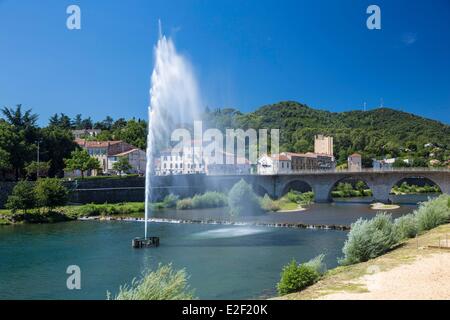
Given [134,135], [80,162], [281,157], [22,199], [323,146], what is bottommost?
[22,199]

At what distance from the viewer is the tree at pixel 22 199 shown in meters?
49.1

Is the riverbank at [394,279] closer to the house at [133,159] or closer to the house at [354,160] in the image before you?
the house at [133,159]

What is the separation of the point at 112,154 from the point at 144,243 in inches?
2527

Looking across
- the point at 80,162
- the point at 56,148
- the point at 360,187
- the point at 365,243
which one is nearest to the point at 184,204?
the point at 80,162

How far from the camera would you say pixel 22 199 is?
4947cm

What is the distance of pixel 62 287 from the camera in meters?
22.9

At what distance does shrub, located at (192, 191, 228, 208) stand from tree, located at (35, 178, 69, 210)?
20.6 m

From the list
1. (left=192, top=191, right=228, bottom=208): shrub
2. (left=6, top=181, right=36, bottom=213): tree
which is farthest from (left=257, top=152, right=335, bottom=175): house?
(left=6, top=181, right=36, bottom=213): tree

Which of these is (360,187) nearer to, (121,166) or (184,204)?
(184,204)

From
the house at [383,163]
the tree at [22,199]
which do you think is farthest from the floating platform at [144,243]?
the house at [383,163]

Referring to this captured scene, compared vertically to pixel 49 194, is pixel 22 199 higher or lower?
lower

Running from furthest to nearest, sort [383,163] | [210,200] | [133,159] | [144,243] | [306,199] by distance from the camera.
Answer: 1. [383,163]
2. [133,159]
3. [306,199]
4. [210,200]
5. [144,243]

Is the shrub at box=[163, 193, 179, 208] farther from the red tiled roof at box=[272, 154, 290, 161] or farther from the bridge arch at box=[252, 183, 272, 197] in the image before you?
the red tiled roof at box=[272, 154, 290, 161]

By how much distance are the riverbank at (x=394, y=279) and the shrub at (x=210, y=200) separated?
47.4 metres
